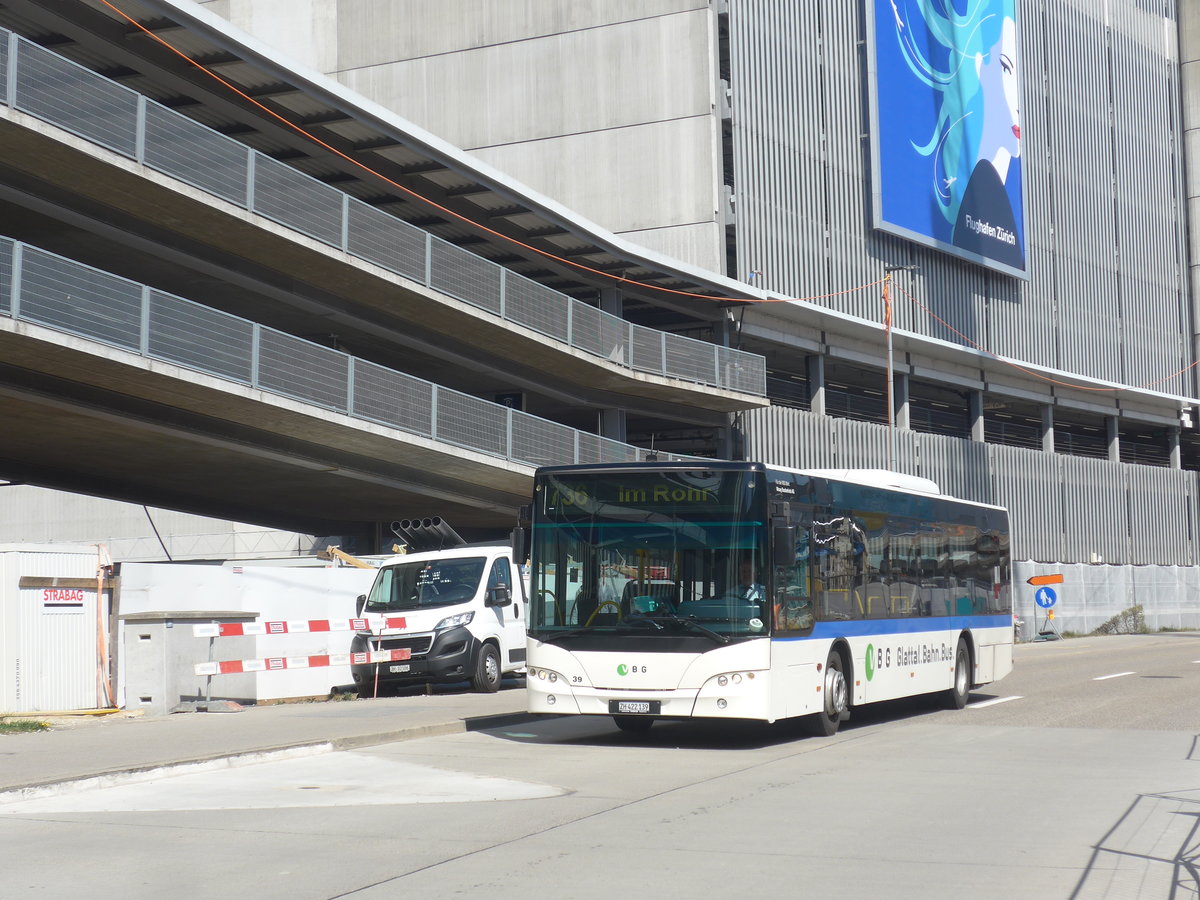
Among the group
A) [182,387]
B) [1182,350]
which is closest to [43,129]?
[182,387]

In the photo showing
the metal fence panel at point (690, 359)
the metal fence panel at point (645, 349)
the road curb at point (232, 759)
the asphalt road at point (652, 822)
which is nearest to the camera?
the asphalt road at point (652, 822)

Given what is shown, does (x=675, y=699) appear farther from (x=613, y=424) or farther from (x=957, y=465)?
(x=957, y=465)

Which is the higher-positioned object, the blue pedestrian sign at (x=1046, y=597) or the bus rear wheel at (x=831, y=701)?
the blue pedestrian sign at (x=1046, y=597)

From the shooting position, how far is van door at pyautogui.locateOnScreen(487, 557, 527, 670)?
2211 centimetres

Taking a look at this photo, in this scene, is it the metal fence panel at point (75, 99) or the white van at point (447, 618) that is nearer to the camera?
the metal fence panel at point (75, 99)

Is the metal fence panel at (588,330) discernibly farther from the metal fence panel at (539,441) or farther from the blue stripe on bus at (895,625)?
the blue stripe on bus at (895,625)

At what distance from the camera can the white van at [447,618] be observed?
21031 mm

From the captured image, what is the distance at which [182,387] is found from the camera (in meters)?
22.4

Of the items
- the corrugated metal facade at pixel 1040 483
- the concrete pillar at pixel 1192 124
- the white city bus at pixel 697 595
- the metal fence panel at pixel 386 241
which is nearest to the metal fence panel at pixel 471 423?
the metal fence panel at pixel 386 241

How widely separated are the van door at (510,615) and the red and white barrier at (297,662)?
69.6 inches

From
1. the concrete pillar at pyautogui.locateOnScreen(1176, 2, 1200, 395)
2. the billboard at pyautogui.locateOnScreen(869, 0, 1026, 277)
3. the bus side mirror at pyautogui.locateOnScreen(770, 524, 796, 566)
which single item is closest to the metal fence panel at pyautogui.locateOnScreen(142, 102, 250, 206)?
the bus side mirror at pyautogui.locateOnScreen(770, 524, 796, 566)

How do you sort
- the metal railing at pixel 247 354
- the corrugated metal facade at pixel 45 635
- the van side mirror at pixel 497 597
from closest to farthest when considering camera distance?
the corrugated metal facade at pixel 45 635 < the metal railing at pixel 247 354 < the van side mirror at pixel 497 597

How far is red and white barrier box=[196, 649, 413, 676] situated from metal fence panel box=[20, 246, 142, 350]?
5.29 meters

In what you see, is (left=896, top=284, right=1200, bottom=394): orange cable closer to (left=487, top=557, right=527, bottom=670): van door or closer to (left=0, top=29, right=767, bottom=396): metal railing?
(left=0, top=29, right=767, bottom=396): metal railing
